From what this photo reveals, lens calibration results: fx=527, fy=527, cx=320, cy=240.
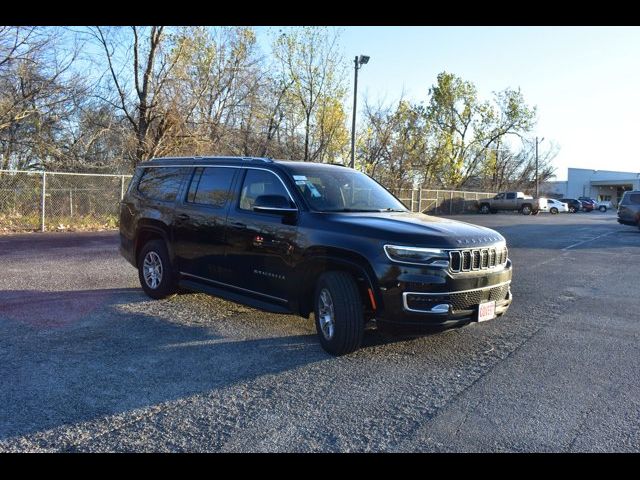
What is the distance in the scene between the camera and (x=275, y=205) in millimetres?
5422

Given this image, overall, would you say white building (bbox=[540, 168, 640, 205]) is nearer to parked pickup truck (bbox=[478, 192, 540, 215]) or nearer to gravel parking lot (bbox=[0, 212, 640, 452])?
parked pickup truck (bbox=[478, 192, 540, 215])

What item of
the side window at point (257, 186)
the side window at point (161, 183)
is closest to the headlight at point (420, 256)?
the side window at point (257, 186)

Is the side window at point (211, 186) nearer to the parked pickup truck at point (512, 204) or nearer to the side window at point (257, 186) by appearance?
the side window at point (257, 186)

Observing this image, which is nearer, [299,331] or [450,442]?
[450,442]

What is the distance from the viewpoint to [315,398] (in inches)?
161

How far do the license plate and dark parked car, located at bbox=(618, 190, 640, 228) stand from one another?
22627mm

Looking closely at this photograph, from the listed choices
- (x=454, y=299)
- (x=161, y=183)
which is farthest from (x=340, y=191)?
(x=161, y=183)

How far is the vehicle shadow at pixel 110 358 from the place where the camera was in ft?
12.8

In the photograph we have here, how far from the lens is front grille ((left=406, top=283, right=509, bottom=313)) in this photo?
15.3 feet

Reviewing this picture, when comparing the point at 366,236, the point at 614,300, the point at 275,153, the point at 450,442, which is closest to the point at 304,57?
the point at 275,153
